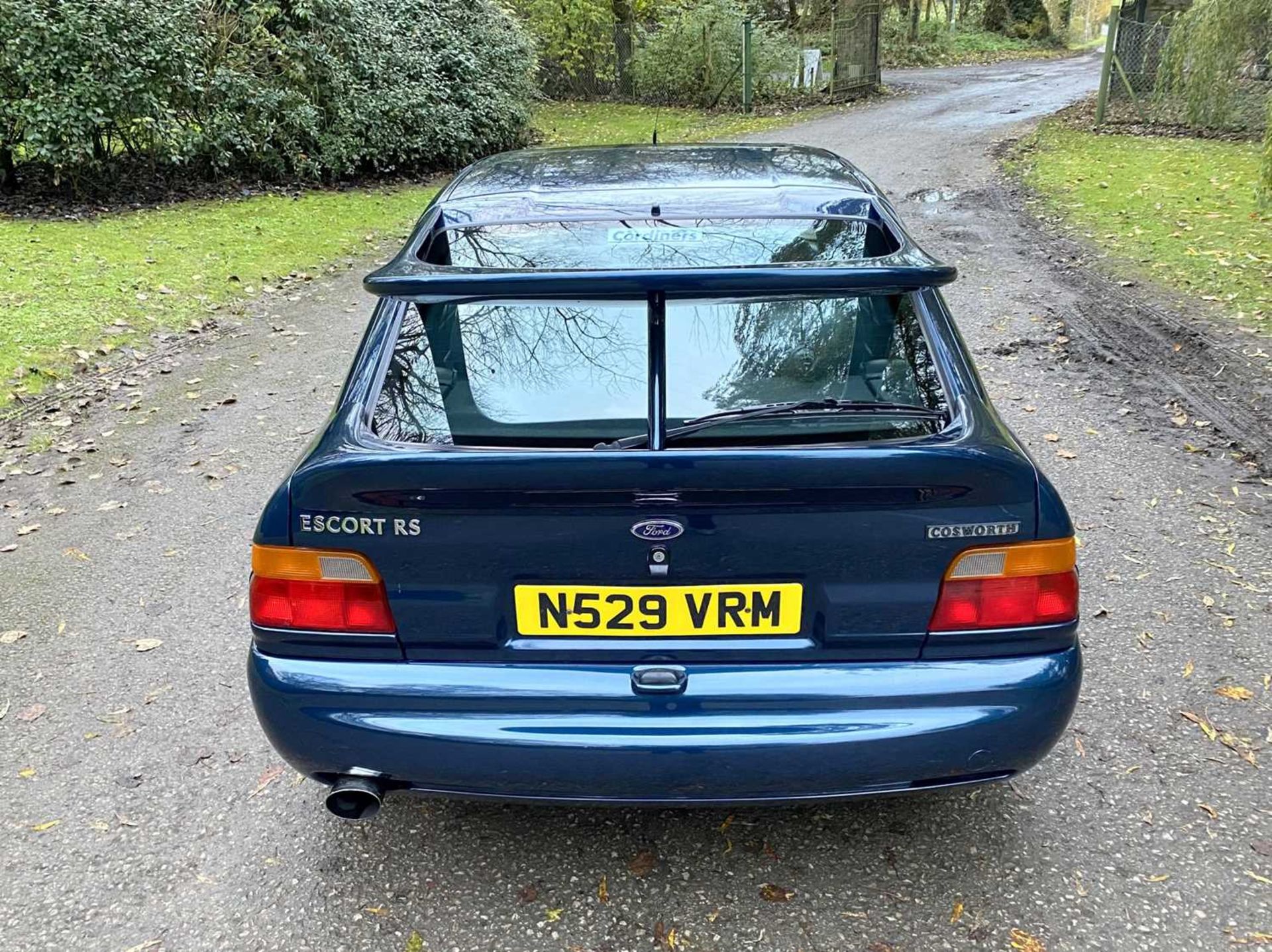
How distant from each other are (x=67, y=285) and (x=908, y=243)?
8006 mm

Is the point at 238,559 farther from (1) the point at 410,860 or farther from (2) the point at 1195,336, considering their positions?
(2) the point at 1195,336

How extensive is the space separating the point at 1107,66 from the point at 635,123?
28.6ft

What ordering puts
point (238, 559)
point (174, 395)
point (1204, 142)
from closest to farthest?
point (238, 559), point (174, 395), point (1204, 142)

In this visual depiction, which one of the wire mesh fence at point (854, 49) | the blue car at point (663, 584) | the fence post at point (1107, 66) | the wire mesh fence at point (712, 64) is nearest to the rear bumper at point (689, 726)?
the blue car at point (663, 584)

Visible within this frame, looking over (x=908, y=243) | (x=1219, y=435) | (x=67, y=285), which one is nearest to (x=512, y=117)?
(x=67, y=285)

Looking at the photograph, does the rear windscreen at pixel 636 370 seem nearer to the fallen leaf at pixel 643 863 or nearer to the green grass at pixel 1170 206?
the fallen leaf at pixel 643 863

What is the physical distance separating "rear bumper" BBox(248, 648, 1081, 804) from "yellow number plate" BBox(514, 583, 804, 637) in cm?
→ 9

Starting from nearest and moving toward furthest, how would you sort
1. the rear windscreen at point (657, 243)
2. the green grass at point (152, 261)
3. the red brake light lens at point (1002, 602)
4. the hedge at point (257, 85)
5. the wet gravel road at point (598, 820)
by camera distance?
the red brake light lens at point (1002, 602) < the wet gravel road at point (598, 820) < the rear windscreen at point (657, 243) < the green grass at point (152, 261) < the hedge at point (257, 85)

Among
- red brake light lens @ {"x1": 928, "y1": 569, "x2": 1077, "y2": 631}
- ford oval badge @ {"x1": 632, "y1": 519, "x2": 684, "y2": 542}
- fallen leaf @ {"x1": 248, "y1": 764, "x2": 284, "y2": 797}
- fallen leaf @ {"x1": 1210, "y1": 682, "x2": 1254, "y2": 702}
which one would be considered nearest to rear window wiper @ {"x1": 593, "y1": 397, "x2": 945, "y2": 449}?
ford oval badge @ {"x1": 632, "y1": 519, "x2": 684, "y2": 542}

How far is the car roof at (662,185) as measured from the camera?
9.61 ft

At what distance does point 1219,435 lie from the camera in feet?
17.9

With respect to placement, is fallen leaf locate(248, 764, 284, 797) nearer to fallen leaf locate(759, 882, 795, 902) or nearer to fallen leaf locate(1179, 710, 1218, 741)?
fallen leaf locate(759, 882, 795, 902)

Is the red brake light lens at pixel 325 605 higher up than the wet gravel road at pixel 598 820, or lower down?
higher up

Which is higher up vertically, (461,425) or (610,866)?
(461,425)
